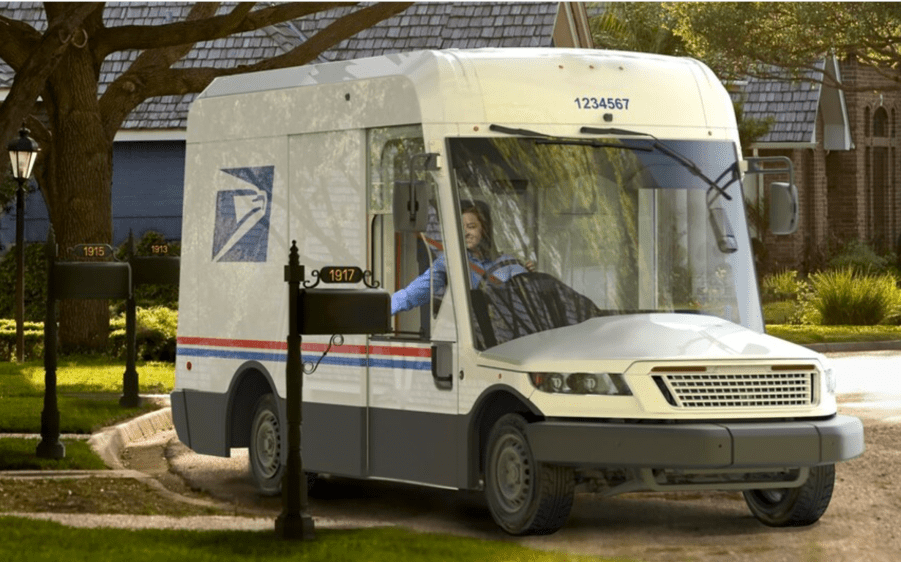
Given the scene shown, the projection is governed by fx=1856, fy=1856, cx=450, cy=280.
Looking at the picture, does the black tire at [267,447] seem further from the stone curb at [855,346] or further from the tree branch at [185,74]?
the stone curb at [855,346]

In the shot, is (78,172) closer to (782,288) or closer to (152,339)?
(152,339)

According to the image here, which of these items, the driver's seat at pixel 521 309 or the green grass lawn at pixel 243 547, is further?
the driver's seat at pixel 521 309

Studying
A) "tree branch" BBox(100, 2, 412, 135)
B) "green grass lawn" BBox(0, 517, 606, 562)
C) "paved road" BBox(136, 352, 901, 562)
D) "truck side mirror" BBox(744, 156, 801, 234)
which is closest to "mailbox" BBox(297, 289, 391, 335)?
"green grass lawn" BBox(0, 517, 606, 562)

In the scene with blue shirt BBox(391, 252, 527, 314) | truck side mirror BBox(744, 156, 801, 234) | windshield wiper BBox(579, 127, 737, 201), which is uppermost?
windshield wiper BBox(579, 127, 737, 201)

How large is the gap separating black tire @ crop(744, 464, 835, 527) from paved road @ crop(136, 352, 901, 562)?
9 centimetres

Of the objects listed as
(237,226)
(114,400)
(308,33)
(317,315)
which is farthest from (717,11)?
(317,315)

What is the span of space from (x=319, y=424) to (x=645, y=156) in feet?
9.56

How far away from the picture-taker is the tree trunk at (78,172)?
81.4 ft

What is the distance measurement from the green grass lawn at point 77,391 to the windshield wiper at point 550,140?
6293 millimetres

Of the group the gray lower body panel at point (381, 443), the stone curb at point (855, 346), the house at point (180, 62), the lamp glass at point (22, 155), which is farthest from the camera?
the house at point (180, 62)

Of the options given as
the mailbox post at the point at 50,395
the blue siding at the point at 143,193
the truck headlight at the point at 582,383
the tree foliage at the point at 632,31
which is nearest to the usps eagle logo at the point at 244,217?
the mailbox post at the point at 50,395

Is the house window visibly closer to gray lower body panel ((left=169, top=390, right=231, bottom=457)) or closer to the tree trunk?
the tree trunk

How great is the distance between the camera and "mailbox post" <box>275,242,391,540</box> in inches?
421

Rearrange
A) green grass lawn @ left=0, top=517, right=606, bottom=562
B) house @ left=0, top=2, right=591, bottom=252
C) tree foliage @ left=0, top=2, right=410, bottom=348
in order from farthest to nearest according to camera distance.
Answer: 1. house @ left=0, top=2, right=591, bottom=252
2. tree foliage @ left=0, top=2, right=410, bottom=348
3. green grass lawn @ left=0, top=517, right=606, bottom=562
